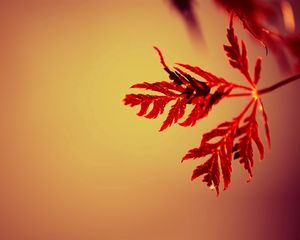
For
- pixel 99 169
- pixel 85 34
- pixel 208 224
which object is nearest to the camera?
pixel 85 34

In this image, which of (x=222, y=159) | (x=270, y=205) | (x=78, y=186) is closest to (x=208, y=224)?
(x=270, y=205)

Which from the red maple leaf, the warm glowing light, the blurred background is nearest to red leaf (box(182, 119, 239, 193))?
the red maple leaf

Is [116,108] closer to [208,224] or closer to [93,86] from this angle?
[93,86]

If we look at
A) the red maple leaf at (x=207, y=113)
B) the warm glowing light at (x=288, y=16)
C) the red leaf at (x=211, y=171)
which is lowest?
the red leaf at (x=211, y=171)

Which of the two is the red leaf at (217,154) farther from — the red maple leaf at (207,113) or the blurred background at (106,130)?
the blurred background at (106,130)

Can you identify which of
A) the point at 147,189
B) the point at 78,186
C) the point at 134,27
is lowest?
the point at 147,189

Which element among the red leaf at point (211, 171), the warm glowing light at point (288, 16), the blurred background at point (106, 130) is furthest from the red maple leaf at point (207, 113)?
the warm glowing light at point (288, 16)
